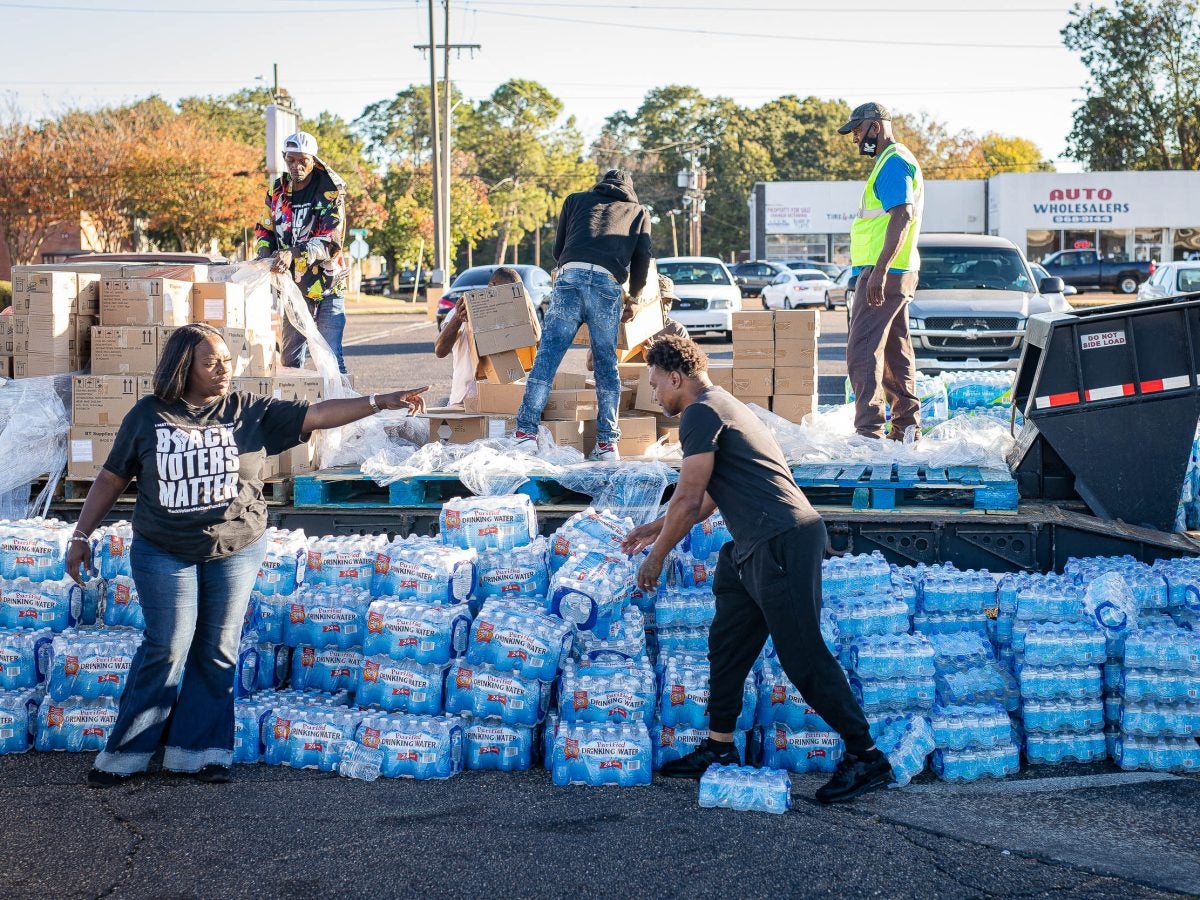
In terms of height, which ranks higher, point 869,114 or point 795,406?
point 869,114

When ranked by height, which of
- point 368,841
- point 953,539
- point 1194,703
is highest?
point 953,539

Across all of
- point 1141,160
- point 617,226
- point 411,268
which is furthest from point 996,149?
point 617,226

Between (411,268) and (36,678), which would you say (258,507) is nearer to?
(36,678)

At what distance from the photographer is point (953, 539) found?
6914 millimetres

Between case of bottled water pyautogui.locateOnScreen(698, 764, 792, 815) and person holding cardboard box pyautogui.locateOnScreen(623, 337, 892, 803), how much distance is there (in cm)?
17

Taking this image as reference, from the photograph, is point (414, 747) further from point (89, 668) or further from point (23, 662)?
point (23, 662)

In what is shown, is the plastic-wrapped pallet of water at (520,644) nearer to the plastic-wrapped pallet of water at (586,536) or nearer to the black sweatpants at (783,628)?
the plastic-wrapped pallet of water at (586,536)

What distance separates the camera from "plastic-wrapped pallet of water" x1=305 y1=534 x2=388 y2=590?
616cm

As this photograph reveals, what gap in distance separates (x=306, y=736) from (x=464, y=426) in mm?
3183

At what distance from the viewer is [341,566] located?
6.16 meters

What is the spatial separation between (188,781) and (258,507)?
114cm

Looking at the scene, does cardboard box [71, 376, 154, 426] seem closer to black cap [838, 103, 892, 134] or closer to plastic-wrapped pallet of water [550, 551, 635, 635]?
plastic-wrapped pallet of water [550, 551, 635, 635]

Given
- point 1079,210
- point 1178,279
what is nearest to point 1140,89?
point 1079,210

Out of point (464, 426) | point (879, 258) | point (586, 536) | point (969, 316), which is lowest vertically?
point (586, 536)
